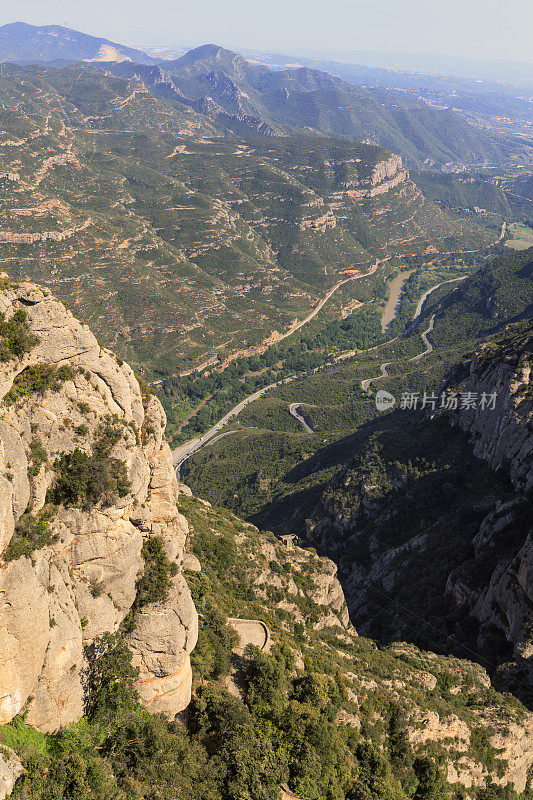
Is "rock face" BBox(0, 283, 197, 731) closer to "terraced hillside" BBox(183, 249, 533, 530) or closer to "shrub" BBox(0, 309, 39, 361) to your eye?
"shrub" BBox(0, 309, 39, 361)

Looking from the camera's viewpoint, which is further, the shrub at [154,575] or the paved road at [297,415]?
the paved road at [297,415]

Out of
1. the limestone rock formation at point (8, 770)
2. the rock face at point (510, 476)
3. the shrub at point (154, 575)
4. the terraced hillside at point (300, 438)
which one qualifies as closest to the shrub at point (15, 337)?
the shrub at point (154, 575)

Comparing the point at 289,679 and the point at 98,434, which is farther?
the point at 289,679

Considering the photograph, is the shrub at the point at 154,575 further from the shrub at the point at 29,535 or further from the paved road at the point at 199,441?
the paved road at the point at 199,441

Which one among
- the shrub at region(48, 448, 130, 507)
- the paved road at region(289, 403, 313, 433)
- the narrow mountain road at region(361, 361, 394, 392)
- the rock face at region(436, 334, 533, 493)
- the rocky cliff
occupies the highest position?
the shrub at region(48, 448, 130, 507)

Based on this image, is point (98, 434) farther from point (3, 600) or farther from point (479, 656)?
point (479, 656)

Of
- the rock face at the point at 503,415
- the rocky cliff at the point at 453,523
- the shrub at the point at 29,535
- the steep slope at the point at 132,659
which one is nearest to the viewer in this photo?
the shrub at the point at 29,535

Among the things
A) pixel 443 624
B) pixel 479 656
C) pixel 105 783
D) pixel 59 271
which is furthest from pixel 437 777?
pixel 59 271

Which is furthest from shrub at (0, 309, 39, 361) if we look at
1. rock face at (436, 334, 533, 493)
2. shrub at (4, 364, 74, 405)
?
rock face at (436, 334, 533, 493)
